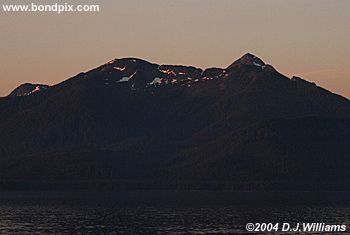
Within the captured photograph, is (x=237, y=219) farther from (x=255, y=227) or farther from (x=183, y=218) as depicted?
(x=255, y=227)

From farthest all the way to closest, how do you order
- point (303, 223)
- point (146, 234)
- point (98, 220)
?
point (98, 220) < point (303, 223) < point (146, 234)

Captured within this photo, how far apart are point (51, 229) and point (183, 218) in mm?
34548

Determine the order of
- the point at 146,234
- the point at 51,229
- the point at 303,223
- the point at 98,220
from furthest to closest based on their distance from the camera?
the point at 98,220
the point at 303,223
the point at 51,229
the point at 146,234

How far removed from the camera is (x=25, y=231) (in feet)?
516

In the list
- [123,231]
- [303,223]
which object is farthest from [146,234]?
[303,223]

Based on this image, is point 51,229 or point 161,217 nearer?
point 51,229

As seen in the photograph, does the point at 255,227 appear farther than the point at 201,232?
Yes

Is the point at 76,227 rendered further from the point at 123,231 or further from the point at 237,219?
the point at 237,219

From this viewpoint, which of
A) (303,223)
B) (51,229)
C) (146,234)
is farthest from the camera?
(303,223)

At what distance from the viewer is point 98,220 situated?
188 meters

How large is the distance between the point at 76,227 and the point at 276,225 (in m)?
32.8

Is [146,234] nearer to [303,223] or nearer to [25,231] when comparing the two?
[25,231]

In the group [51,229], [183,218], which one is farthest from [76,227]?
[183,218]

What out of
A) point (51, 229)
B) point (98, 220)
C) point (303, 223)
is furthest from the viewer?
point (98, 220)
